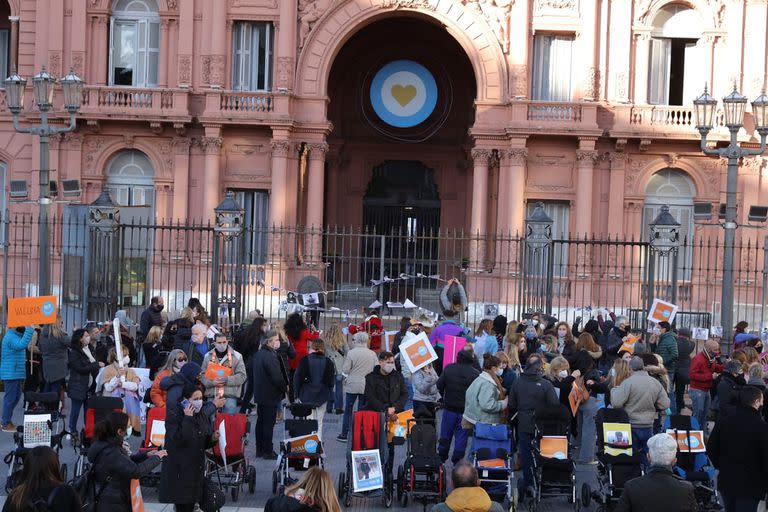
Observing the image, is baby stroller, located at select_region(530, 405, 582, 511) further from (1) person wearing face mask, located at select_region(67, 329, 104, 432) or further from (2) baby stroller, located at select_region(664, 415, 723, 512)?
(1) person wearing face mask, located at select_region(67, 329, 104, 432)

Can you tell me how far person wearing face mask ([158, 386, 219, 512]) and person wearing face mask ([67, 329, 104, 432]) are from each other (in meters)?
5.67

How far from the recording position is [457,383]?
1658cm

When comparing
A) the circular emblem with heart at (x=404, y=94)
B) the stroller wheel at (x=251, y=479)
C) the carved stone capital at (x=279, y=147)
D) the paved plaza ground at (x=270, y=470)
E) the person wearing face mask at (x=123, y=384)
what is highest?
the circular emblem with heart at (x=404, y=94)

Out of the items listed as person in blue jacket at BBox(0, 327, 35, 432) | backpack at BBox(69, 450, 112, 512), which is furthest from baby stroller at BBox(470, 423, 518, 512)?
person in blue jacket at BBox(0, 327, 35, 432)

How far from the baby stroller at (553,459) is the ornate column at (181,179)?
2163 centimetres

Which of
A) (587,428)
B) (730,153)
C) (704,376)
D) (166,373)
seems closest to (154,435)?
(166,373)

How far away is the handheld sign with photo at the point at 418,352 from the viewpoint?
17.1 m

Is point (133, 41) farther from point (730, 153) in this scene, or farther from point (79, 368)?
point (730, 153)

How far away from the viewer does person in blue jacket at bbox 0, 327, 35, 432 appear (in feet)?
62.0

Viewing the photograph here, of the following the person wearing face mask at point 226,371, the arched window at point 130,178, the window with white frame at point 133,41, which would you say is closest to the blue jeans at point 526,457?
the person wearing face mask at point 226,371

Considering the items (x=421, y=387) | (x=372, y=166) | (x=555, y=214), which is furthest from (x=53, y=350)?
(x=372, y=166)

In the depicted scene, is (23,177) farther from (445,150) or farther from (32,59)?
(445,150)

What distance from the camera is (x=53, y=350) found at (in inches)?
737

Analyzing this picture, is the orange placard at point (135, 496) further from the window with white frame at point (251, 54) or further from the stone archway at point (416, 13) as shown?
Result: the window with white frame at point (251, 54)
